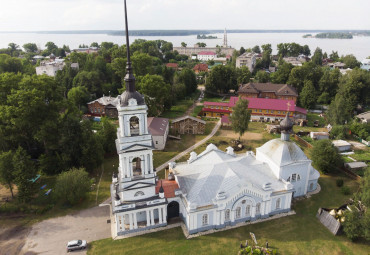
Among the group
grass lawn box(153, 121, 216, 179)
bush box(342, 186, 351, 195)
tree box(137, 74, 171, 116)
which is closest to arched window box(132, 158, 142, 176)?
grass lawn box(153, 121, 216, 179)

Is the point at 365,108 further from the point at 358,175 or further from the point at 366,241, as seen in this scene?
the point at 366,241

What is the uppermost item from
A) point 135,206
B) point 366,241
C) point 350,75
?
point 350,75

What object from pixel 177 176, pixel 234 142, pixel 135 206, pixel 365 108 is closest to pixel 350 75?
pixel 365 108

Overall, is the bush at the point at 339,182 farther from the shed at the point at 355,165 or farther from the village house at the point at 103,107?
the village house at the point at 103,107

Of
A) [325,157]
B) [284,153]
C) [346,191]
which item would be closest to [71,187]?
[284,153]

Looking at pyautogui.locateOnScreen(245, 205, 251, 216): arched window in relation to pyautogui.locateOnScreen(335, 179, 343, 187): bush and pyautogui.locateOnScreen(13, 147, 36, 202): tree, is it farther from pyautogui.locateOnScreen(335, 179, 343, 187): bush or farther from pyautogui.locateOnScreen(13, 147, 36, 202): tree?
pyautogui.locateOnScreen(13, 147, 36, 202): tree
